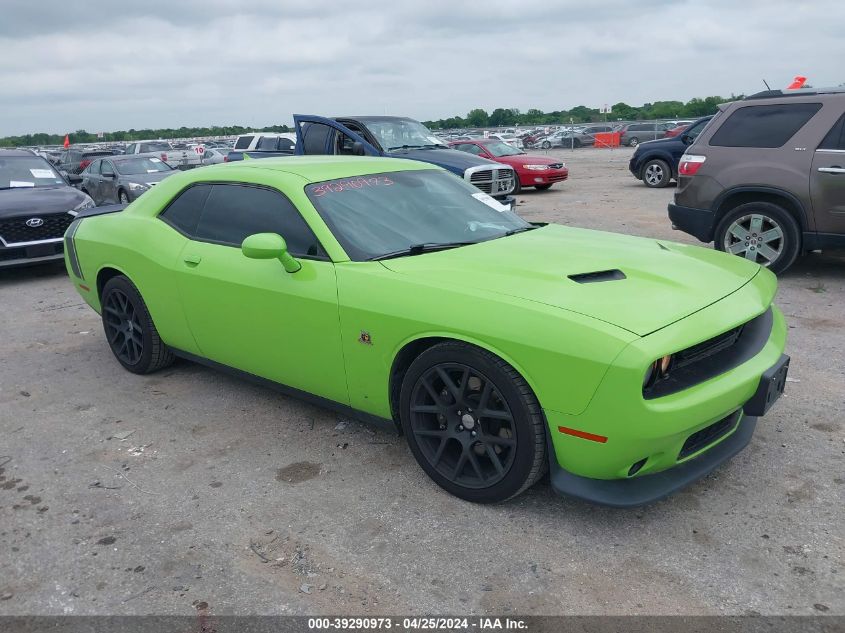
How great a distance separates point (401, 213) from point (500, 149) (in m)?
14.2

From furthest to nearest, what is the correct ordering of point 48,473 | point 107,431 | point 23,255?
point 23,255 → point 107,431 → point 48,473

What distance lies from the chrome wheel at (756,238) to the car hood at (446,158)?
17.7 feet

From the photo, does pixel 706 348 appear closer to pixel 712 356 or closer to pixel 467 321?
pixel 712 356

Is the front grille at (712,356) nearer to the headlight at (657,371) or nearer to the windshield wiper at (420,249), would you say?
the headlight at (657,371)

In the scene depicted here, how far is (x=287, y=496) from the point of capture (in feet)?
10.9

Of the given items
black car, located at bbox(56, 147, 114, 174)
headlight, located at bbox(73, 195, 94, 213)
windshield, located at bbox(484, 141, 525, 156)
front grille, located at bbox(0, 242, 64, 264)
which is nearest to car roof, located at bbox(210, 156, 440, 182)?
front grille, located at bbox(0, 242, 64, 264)

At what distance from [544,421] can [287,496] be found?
1.33m

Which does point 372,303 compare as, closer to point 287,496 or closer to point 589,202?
point 287,496

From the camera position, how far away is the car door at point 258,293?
3523mm

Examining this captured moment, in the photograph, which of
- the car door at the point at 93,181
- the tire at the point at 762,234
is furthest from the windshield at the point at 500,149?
the tire at the point at 762,234

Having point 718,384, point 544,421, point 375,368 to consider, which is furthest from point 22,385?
point 718,384

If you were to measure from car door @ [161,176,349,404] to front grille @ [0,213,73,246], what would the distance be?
495 centimetres

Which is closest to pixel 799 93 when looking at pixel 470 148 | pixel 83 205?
pixel 83 205

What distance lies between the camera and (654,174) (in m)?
15.8
